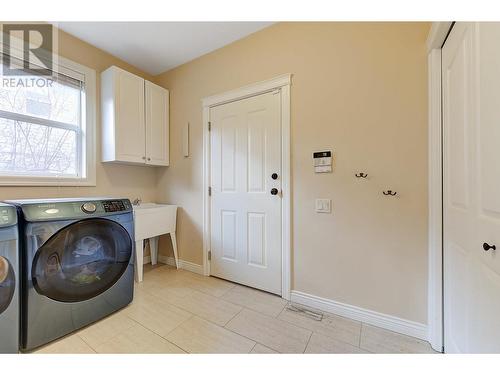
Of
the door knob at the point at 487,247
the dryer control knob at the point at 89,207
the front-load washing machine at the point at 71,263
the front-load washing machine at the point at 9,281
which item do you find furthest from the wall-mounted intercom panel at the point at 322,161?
the front-load washing machine at the point at 9,281

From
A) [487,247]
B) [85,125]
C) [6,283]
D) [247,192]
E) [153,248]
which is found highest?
[85,125]

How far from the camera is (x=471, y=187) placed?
0.90m

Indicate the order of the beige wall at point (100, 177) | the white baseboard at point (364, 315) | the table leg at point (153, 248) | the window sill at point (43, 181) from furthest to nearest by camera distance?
the table leg at point (153, 248)
the beige wall at point (100, 177)
the window sill at point (43, 181)
the white baseboard at point (364, 315)

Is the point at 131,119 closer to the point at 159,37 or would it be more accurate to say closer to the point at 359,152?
the point at 159,37

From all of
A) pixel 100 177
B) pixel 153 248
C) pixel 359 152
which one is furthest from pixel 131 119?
pixel 359 152

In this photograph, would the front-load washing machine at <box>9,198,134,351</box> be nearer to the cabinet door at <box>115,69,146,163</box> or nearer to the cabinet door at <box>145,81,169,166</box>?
the cabinet door at <box>115,69,146,163</box>

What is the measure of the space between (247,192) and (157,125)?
143cm

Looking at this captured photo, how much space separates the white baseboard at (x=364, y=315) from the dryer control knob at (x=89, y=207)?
1.71m

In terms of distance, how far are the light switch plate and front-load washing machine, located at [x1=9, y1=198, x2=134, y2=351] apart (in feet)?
5.10

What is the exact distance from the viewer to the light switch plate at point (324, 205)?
161cm

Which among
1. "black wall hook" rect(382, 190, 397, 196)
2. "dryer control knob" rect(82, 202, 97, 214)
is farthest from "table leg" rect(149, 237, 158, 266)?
"black wall hook" rect(382, 190, 397, 196)

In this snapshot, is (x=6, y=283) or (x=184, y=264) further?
(x=184, y=264)

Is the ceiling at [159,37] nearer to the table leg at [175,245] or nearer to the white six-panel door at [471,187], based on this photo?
the white six-panel door at [471,187]
